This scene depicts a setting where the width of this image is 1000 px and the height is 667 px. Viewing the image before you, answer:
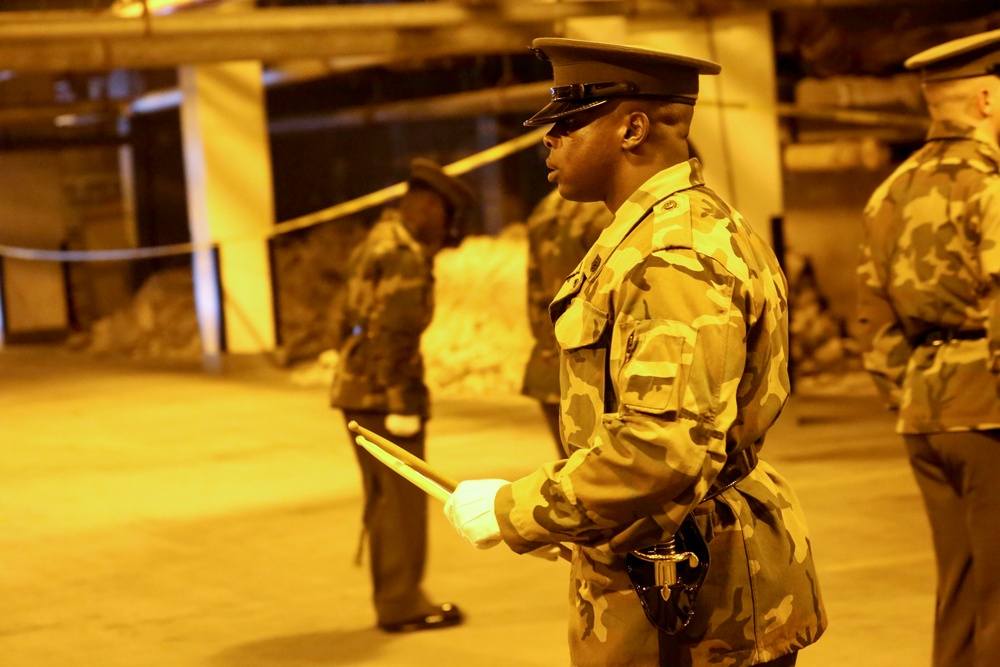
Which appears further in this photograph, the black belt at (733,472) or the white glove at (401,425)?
the white glove at (401,425)

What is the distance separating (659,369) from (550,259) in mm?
3510

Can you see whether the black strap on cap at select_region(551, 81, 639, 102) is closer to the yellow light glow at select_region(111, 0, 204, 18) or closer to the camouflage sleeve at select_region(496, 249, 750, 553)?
the camouflage sleeve at select_region(496, 249, 750, 553)

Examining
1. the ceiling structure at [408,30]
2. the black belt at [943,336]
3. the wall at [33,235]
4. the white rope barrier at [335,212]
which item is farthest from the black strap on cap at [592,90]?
the wall at [33,235]

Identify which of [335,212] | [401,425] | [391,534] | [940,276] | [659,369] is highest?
[659,369]

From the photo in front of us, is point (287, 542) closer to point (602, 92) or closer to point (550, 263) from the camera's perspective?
point (550, 263)

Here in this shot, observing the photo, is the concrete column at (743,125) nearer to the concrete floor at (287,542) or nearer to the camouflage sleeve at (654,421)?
the concrete floor at (287,542)

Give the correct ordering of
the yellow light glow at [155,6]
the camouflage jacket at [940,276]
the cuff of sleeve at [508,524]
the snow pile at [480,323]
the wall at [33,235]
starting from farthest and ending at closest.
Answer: the wall at [33,235] → the yellow light glow at [155,6] → the snow pile at [480,323] → the camouflage jacket at [940,276] → the cuff of sleeve at [508,524]

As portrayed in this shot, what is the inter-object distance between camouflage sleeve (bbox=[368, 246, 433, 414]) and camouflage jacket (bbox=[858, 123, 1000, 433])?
190 cm

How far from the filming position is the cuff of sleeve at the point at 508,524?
218 centimetres

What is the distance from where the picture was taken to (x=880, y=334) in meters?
3.94

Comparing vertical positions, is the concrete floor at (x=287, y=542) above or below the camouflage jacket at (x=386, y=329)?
below

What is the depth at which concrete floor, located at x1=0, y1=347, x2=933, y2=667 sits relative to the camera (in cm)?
504

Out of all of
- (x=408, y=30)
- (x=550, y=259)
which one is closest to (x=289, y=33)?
(x=408, y=30)

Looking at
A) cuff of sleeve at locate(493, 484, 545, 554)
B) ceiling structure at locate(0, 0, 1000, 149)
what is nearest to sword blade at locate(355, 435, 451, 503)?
cuff of sleeve at locate(493, 484, 545, 554)
